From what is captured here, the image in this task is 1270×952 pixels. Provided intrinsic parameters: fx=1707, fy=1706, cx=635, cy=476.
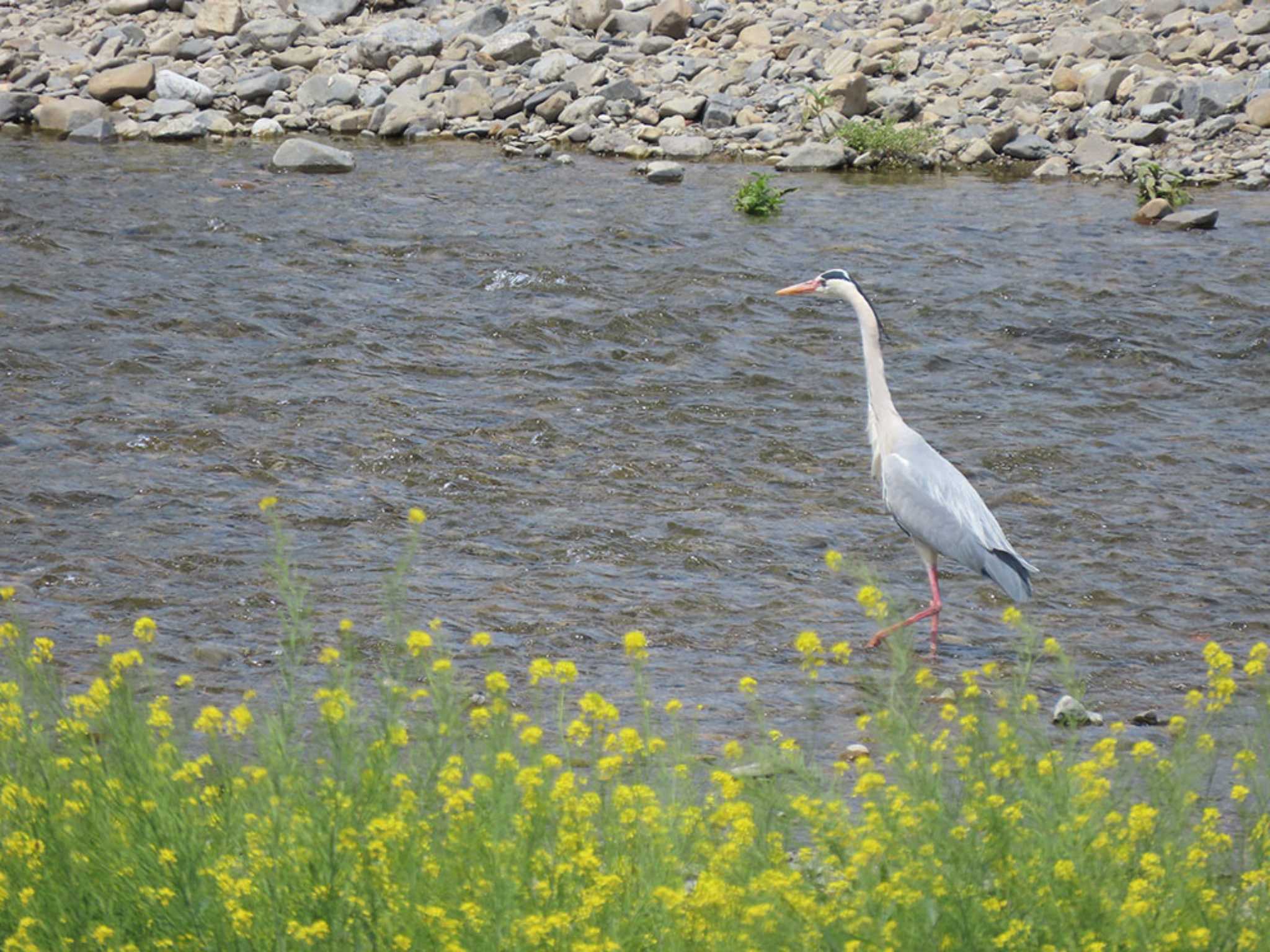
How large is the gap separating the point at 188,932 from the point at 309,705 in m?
2.56

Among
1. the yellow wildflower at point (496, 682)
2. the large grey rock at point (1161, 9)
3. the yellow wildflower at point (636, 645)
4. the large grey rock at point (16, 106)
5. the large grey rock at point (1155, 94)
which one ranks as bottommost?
the large grey rock at point (16, 106)

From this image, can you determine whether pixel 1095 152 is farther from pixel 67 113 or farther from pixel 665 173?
pixel 67 113

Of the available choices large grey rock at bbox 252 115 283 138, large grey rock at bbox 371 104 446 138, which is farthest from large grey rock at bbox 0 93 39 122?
large grey rock at bbox 371 104 446 138

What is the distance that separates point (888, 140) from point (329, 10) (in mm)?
8397

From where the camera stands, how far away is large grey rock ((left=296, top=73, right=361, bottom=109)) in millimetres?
19594

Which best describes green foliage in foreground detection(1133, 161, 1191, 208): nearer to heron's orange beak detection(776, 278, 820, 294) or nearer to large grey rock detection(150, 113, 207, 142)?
heron's orange beak detection(776, 278, 820, 294)

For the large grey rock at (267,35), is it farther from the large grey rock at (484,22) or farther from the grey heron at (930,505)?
the grey heron at (930,505)

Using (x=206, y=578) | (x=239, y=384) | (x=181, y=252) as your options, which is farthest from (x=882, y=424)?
(x=181, y=252)

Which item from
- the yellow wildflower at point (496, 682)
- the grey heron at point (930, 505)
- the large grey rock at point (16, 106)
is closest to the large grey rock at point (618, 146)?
the large grey rock at point (16, 106)

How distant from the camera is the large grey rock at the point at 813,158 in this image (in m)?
17.6

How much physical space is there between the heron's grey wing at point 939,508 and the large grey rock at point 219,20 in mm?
15439

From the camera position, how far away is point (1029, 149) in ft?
59.6

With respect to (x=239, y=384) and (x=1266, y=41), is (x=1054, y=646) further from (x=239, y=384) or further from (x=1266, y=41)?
(x=1266, y=41)

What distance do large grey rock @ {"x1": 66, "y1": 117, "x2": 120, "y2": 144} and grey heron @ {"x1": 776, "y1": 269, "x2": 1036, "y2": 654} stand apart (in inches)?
453
